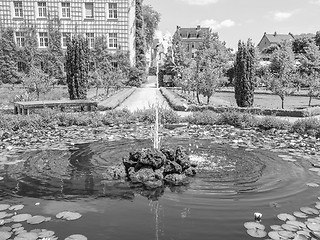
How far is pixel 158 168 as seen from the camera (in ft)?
22.6

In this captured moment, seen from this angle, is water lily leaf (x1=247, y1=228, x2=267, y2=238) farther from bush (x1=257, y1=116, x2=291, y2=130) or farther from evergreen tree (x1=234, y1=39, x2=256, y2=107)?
evergreen tree (x1=234, y1=39, x2=256, y2=107)

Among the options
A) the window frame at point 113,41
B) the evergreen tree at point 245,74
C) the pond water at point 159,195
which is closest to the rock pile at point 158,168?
the pond water at point 159,195

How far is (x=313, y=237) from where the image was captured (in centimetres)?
446

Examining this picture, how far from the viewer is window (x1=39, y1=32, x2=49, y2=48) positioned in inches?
1401

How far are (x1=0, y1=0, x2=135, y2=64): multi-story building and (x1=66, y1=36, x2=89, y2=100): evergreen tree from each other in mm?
17325

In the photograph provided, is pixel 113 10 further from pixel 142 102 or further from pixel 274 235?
pixel 274 235

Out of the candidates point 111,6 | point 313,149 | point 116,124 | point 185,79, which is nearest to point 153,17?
point 111,6

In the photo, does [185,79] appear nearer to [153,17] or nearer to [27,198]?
[27,198]

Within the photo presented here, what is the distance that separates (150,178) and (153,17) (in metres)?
58.5

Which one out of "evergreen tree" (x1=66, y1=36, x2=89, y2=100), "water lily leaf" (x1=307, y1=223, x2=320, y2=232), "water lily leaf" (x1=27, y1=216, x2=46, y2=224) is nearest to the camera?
"water lily leaf" (x1=307, y1=223, x2=320, y2=232)

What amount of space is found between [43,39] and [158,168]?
3303cm

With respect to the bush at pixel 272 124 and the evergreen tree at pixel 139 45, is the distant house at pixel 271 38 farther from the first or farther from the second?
the bush at pixel 272 124

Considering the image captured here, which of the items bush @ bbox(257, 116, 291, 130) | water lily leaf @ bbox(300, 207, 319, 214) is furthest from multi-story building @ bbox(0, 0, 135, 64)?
water lily leaf @ bbox(300, 207, 319, 214)

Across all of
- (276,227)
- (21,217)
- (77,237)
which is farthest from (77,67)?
(276,227)
